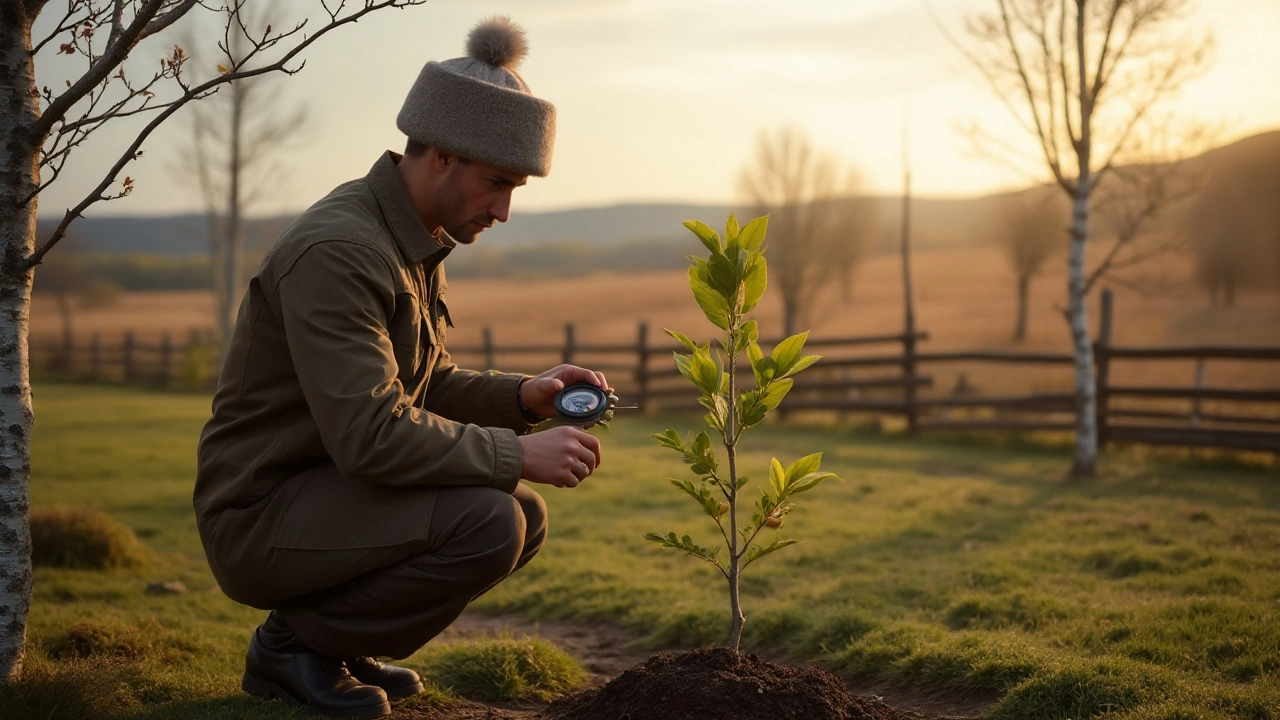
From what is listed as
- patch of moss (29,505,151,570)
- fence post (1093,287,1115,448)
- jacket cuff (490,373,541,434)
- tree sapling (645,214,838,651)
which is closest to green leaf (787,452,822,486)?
tree sapling (645,214,838,651)

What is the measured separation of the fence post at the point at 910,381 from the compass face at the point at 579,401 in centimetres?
1057

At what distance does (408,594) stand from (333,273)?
0.84 meters

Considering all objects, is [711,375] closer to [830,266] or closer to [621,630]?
[621,630]

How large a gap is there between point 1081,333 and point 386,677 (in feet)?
24.2

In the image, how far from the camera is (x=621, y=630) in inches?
168

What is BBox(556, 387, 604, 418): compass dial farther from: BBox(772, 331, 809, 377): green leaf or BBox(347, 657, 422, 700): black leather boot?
BBox(347, 657, 422, 700): black leather boot

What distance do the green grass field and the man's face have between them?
1.45 metres

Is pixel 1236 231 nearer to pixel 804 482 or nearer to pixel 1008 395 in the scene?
pixel 1008 395

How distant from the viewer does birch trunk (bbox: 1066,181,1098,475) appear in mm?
8398

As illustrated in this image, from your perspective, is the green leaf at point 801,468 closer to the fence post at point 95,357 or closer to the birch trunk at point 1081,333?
the birch trunk at point 1081,333

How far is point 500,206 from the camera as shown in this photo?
8.78ft

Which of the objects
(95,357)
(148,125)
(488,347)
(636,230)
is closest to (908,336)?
(488,347)

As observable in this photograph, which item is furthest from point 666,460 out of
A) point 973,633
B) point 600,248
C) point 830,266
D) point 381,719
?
point 600,248

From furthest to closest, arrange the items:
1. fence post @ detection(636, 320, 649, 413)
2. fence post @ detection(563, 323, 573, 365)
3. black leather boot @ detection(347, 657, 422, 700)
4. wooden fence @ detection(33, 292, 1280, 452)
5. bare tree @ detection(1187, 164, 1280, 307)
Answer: bare tree @ detection(1187, 164, 1280, 307), fence post @ detection(563, 323, 573, 365), fence post @ detection(636, 320, 649, 413), wooden fence @ detection(33, 292, 1280, 452), black leather boot @ detection(347, 657, 422, 700)
